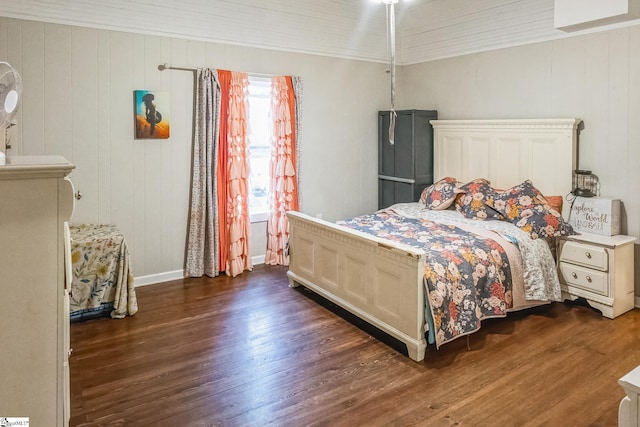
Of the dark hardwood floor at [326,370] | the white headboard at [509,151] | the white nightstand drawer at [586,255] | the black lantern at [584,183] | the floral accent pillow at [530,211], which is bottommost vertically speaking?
the dark hardwood floor at [326,370]

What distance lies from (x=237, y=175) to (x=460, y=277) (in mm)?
2585

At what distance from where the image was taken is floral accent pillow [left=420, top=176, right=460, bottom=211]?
16.1 ft

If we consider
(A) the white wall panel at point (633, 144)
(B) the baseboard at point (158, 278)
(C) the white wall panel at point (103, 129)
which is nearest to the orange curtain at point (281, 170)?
(B) the baseboard at point (158, 278)

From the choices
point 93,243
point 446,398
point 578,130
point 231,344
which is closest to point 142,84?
point 93,243

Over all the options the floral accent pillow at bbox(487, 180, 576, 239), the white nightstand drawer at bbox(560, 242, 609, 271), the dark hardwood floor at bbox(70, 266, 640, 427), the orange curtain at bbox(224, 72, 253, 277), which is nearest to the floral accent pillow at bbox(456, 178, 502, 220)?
the floral accent pillow at bbox(487, 180, 576, 239)

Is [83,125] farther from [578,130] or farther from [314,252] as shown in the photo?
[578,130]

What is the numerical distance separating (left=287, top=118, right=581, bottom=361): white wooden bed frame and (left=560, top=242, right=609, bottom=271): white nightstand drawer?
2.09ft

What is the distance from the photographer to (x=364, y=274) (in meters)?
3.52

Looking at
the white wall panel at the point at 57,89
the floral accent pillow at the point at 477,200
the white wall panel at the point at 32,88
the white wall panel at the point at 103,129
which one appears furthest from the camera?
the floral accent pillow at the point at 477,200

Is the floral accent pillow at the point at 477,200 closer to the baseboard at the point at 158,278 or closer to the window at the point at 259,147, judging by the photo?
the window at the point at 259,147

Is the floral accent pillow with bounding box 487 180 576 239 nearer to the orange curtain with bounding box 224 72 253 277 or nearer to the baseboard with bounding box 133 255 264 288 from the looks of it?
the orange curtain with bounding box 224 72 253 277

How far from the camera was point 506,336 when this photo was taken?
11.3 ft

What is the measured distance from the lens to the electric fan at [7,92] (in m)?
1.68

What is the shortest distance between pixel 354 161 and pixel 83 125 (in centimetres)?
308
